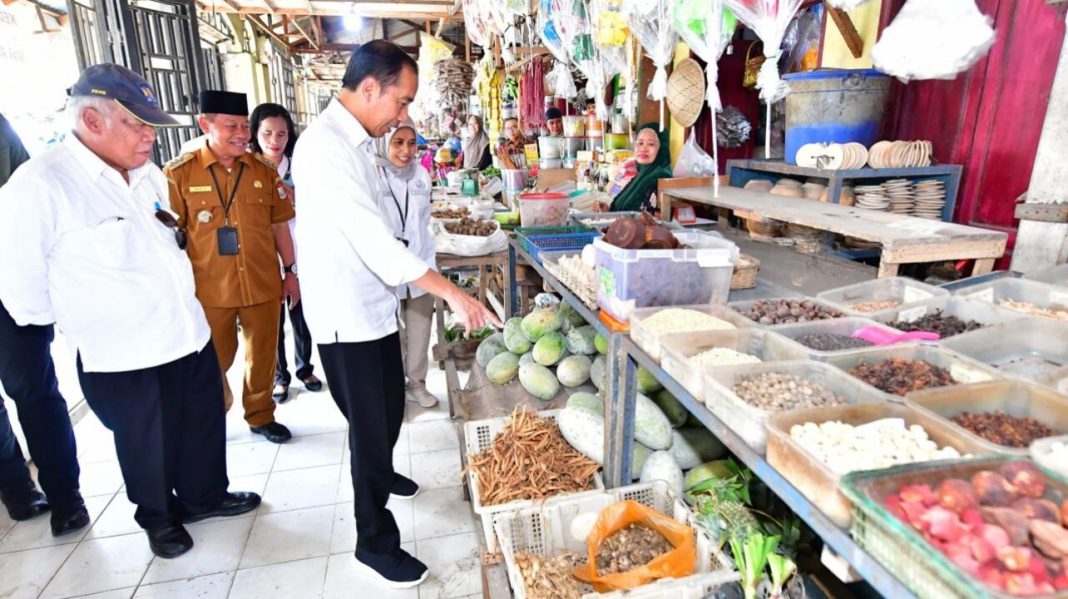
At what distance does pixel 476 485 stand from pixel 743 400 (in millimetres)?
1248

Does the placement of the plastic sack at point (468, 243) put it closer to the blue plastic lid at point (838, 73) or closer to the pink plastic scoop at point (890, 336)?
the blue plastic lid at point (838, 73)

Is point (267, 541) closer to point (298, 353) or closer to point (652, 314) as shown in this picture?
point (298, 353)

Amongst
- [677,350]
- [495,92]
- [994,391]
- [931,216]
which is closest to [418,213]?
[677,350]

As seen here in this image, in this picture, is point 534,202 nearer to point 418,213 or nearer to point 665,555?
point 418,213

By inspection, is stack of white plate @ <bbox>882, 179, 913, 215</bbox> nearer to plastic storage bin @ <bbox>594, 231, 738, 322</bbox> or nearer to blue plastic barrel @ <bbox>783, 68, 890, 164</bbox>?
blue plastic barrel @ <bbox>783, 68, 890, 164</bbox>

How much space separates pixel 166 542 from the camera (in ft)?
7.69

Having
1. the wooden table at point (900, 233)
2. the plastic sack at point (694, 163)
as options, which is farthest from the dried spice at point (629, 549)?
the plastic sack at point (694, 163)

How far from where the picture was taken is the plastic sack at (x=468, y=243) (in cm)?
357

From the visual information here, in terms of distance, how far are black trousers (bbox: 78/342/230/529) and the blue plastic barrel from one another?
9.37 ft

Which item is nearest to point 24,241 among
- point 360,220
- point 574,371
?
point 360,220

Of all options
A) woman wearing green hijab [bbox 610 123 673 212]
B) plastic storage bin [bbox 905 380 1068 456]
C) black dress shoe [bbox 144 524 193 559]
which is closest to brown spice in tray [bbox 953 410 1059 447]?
plastic storage bin [bbox 905 380 1068 456]

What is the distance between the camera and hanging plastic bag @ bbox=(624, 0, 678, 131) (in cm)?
279

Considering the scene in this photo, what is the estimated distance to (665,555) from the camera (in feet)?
4.99

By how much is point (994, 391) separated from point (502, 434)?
64.8 inches
